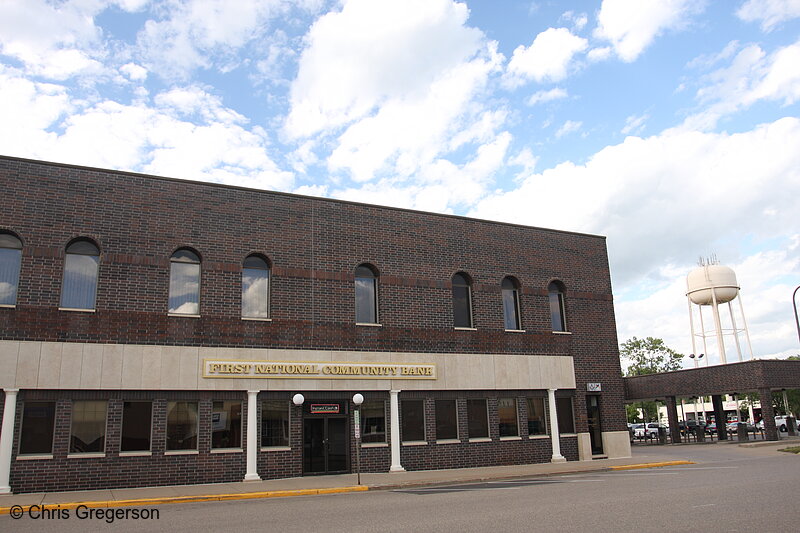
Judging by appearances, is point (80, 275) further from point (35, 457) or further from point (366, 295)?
point (366, 295)

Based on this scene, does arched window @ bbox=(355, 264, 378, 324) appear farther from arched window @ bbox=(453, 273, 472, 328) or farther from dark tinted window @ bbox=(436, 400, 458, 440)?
dark tinted window @ bbox=(436, 400, 458, 440)

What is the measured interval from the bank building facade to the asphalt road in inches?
168

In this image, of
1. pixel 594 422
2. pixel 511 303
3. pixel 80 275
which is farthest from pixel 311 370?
pixel 594 422

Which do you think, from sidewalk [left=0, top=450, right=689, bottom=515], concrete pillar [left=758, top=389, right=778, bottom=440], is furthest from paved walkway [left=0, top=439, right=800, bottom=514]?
concrete pillar [left=758, top=389, right=778, bottom=440]

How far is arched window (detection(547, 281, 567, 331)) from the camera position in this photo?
2734 cm

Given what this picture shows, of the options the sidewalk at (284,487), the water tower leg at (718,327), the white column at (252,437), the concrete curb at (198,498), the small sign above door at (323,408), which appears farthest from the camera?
the water tower leg at (718,327)

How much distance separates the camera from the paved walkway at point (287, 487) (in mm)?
16469

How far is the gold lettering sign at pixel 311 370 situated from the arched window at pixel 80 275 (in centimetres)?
390

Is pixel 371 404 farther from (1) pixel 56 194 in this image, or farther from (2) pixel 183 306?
(1) pixel 56 194

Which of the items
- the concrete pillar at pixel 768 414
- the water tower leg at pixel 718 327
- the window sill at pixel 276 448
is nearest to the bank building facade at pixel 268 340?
the window sill at pixel 276 448

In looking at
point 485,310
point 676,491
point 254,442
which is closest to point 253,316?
point 254,442

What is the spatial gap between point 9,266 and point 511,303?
17197 mm

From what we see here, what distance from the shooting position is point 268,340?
2153cm

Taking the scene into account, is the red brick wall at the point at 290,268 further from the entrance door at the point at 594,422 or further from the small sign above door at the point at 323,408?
the small sign above door at the point at 323,408
